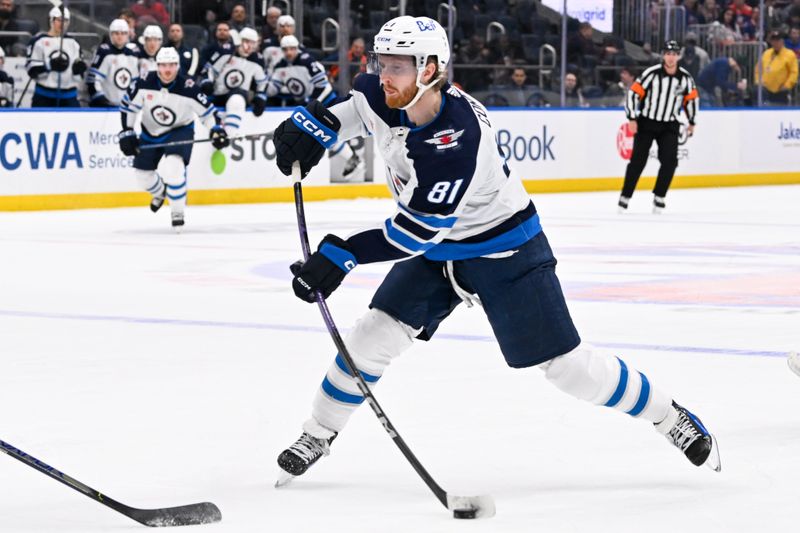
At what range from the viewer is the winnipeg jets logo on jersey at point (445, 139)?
129 inches

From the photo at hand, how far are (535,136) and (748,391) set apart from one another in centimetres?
1130

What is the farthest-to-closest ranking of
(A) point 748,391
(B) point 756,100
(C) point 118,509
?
(B) point 756,100 → (A) point 748,391 → (C) point 118,509

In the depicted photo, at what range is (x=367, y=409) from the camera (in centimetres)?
434

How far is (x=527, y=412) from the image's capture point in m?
4.28

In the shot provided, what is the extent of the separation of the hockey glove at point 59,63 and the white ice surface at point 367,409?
14.1 ft

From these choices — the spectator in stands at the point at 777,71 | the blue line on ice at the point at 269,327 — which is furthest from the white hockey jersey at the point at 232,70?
the blue line on ice at the point at 269,327

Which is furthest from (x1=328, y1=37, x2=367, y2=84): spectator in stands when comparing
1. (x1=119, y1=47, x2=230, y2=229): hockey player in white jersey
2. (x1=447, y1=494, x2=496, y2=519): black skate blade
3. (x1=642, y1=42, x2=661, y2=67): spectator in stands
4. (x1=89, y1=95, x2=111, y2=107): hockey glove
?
(x1=447, y1=494, x2=496, y2=519): black skate blade

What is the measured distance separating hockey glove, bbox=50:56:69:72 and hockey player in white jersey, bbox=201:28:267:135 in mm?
1282

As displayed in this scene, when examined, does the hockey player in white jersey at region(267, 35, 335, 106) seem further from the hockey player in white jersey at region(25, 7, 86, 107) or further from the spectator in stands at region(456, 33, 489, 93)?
the hockey player in white jersey at region(25, 7, 86, 107)

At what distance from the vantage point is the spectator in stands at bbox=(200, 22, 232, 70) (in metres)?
13.8

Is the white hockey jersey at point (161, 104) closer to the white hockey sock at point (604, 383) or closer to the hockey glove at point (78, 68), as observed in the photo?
the hockey glove at point (78, 68)

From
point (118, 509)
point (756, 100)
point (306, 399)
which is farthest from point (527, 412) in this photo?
point (756, 100)

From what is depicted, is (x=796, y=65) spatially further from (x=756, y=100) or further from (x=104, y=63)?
(x=104, y=63)

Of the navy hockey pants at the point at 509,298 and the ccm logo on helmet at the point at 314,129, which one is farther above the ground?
the ccm logo on helmet at the point at 314,129
